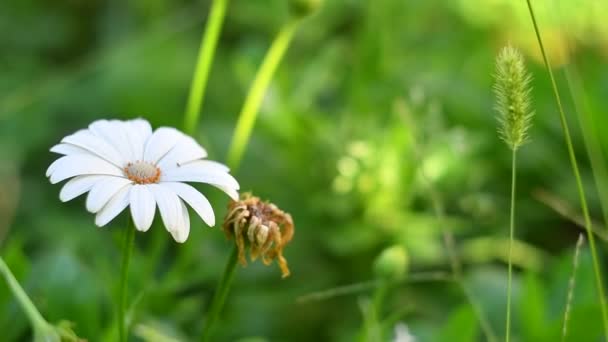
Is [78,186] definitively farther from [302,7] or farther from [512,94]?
[302,7]

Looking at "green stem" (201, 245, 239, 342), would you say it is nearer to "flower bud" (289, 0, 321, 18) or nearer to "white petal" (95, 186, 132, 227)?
"white petal" (95, 186, 132, 227)

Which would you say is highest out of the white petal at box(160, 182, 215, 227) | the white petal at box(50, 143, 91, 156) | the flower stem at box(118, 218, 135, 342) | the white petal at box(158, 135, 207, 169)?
the white petal at box(158, 135, 207, 169)

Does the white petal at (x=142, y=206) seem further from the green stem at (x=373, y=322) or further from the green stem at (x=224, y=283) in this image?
the green stem at (x=373, y=322)

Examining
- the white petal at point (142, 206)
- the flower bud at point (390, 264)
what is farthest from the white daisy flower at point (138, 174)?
the flower bud at point (390, 264)

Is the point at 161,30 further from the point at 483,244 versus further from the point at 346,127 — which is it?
the point at 483,244

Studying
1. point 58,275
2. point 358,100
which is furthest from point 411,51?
point 58,275

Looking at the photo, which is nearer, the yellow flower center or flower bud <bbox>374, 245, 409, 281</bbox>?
the yellow flower center

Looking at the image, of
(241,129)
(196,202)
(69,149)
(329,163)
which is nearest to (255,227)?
(196,202)

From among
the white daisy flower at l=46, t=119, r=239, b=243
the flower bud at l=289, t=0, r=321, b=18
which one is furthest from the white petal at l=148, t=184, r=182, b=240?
the flower bud at l=289, t=0, r=321, b=18
